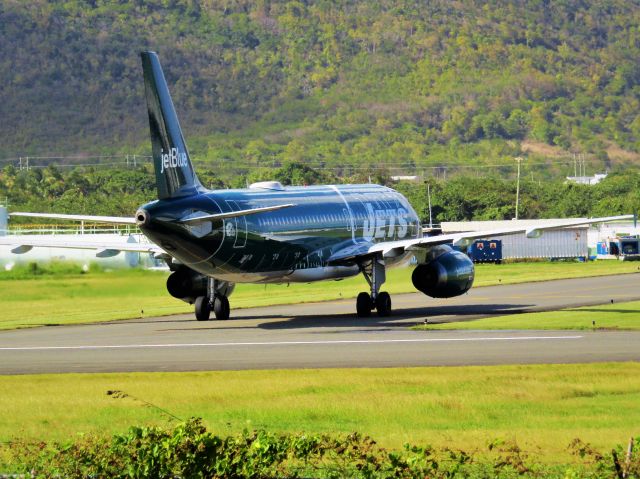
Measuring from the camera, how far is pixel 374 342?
40938mm

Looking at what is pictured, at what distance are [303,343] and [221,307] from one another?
1106cm

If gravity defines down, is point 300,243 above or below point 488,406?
above

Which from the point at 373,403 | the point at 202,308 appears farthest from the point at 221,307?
the point at 373,403

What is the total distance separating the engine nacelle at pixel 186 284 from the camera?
51.9m

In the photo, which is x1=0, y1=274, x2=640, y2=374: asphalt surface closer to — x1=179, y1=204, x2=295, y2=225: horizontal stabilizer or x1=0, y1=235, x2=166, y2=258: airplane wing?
x1=0, y1=235, x2=166, y2=258: airplane wing

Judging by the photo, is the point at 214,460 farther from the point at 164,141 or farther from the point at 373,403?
the point at 164,141

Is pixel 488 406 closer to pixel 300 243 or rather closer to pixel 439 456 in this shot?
pixel 439 456

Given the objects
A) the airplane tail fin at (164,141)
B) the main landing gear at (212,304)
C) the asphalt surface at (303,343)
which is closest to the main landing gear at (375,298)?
the asphalt surface at (303,343)

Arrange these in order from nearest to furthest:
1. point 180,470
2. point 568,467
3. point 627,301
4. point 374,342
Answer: point 180,470, point 568,467, point 374,342, point 627,301

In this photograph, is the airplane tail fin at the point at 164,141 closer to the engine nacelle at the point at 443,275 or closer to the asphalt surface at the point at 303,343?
the asphalt surface at the point at 303,343

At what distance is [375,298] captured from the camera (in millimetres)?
52750

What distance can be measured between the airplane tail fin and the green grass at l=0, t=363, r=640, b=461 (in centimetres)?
1359

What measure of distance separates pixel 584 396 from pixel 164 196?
21.6m

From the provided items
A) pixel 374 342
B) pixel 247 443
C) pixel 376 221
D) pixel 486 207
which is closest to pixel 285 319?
pixel 376 221
